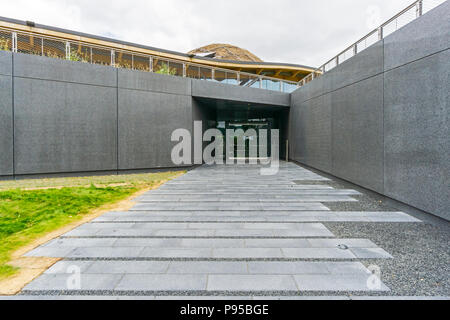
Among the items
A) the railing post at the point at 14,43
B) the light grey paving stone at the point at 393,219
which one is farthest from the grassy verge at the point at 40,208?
the light grey paving stone at the point at 393,219

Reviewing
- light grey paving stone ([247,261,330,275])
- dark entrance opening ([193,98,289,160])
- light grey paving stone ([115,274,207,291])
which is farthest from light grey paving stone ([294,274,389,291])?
dark entrance opening ([193,98,289,160])

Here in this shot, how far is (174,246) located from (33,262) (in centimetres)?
180

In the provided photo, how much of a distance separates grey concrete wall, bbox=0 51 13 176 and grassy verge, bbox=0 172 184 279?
85 cm

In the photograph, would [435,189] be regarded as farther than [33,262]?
Yes

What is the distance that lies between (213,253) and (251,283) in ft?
2.97

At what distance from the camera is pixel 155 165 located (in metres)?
12.7

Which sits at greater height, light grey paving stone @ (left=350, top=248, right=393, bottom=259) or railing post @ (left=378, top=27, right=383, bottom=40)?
railing post @ (left=378, top=27, right=383, bottom=40)

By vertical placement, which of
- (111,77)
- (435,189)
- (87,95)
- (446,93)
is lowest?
(435,189)

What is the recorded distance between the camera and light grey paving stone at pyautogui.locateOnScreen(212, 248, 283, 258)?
3.44m

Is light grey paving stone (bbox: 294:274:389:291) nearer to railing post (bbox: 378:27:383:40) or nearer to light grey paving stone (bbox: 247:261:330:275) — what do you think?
light grey paving stone (bbox: 247:261:330:275)

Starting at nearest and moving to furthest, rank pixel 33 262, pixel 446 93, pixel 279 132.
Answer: pixel 33 262, pixel 446 93, pixel 279 132
